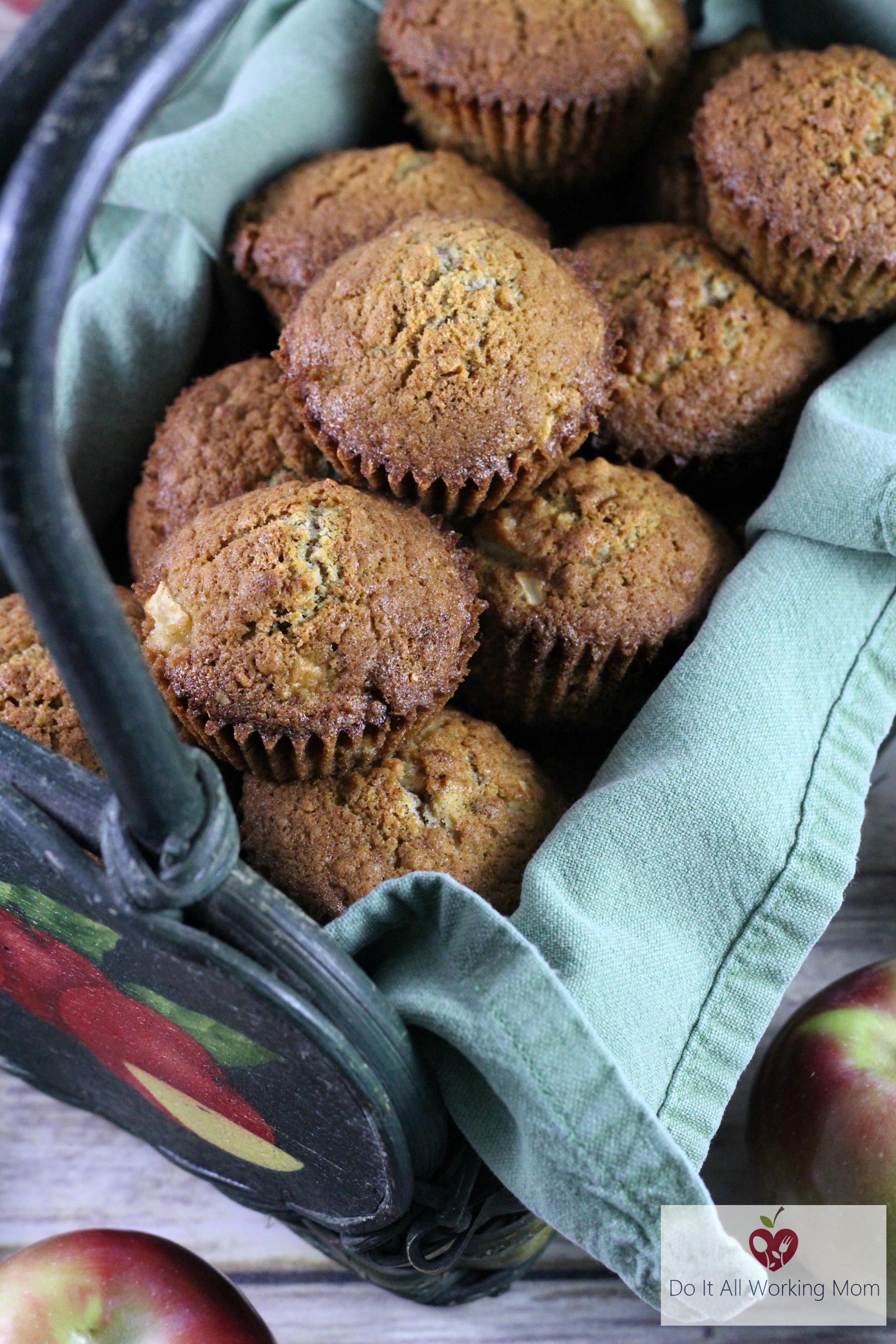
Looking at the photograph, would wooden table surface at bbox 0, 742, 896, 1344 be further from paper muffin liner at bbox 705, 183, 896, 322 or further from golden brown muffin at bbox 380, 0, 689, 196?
golden brown muffin at bbox 380, 0, 689, 196

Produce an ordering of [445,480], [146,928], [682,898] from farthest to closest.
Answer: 1. [445,480]
2. [682,898]
3. [146,928]

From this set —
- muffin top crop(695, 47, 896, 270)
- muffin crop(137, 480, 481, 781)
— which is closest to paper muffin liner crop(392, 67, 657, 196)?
muffin top crop(695, 47, 896, 270)

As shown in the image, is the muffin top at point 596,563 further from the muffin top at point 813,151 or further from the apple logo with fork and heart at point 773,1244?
the apple logo with fork and heart at point 773,1244

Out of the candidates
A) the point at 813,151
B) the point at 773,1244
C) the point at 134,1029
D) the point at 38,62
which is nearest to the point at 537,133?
the point at 813,151

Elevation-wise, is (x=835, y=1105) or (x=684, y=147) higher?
(x=684, y=147)

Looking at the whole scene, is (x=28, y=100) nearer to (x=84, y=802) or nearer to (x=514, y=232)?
(x=84, y=802)
